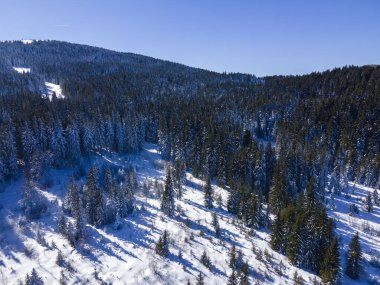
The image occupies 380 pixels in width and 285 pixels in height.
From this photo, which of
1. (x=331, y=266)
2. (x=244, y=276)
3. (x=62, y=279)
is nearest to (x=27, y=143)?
(x=62, y=279)

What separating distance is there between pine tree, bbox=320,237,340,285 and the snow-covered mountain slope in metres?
2.12

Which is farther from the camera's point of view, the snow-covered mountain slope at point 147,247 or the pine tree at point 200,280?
the snow-covered mountain slope at point 147,247

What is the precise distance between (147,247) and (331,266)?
23.6 meters

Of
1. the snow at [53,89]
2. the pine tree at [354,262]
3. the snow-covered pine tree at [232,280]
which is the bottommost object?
the snow-covered pine tree at [232,280]

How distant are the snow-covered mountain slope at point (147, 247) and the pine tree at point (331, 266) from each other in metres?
2.12

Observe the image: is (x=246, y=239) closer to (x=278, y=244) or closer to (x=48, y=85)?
(x=278, y=244)

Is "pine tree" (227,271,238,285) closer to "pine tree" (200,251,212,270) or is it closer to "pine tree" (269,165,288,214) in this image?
"pine tree" (200,251,212,270)

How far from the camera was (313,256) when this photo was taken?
113 ft

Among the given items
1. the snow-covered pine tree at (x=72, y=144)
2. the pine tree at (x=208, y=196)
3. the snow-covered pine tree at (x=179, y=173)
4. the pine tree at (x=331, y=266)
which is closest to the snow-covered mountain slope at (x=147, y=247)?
the pine tree at (x=208, y=196)

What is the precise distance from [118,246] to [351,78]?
138648 millimetres

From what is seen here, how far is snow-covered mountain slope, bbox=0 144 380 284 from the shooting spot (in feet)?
111

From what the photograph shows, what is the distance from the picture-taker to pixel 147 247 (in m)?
39.2

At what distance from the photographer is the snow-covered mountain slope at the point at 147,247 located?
3369 centimetres

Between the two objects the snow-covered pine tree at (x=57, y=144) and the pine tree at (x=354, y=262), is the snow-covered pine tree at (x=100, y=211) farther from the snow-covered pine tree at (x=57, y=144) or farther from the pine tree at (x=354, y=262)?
the pine tree at (x=354, y=262)
